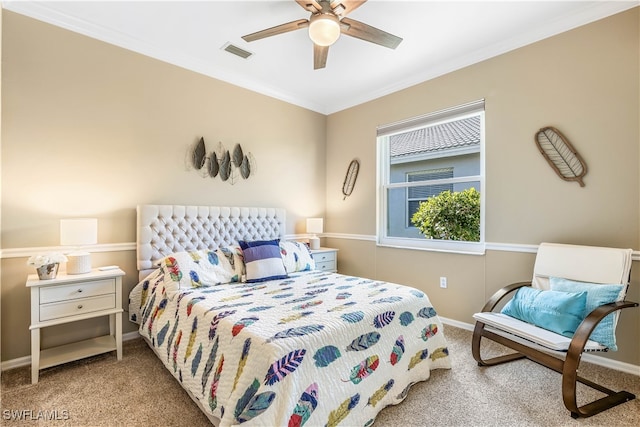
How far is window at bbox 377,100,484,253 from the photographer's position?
3381 mm

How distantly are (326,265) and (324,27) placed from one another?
2.94 meters

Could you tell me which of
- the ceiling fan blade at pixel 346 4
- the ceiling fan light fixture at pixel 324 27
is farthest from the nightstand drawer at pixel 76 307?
the ceiling fan blade at pixel 346 4

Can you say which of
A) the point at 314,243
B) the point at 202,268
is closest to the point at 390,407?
the point at 202,268

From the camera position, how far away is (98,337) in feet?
9.05

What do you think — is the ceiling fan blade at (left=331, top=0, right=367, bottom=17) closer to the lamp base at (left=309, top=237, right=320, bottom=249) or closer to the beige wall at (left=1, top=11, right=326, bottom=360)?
the beige wall at (left=1, top=11, right=326, bottom=360)

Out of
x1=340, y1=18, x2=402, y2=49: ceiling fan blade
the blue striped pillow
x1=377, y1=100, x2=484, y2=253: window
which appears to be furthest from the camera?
x1=377, y1=100, x2=484, y2=253: window

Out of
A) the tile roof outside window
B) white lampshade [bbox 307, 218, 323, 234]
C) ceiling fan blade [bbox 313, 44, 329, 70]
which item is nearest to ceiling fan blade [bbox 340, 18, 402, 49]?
ceiling fan blade [bbox 313, 44, 329, 70]

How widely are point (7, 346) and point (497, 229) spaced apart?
174 inches

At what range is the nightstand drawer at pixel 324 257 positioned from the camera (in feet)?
13.5

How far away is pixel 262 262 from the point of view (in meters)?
2.88

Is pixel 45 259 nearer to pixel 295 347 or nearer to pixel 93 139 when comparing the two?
pixel 93 139

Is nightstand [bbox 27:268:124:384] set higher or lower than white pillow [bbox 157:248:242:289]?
lower

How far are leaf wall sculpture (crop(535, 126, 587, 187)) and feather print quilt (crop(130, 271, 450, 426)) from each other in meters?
1.72

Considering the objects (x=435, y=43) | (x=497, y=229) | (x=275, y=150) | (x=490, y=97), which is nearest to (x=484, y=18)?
(x=435, y=43)
